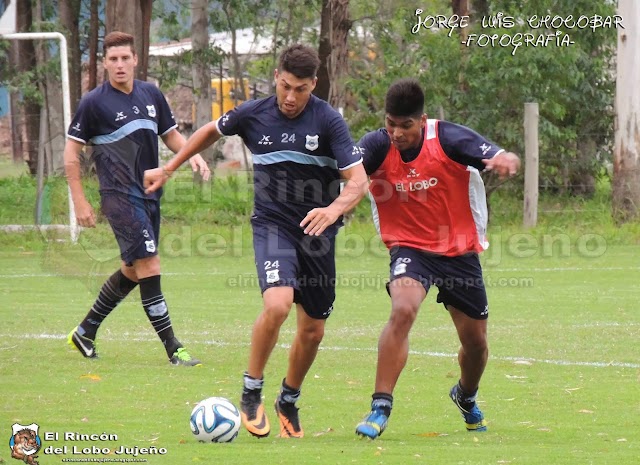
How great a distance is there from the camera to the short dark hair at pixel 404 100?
6.48 metres

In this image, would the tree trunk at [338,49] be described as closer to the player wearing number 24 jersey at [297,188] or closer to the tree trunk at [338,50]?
the tree trunk at [338,50]

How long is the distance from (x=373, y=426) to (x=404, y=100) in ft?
5.85

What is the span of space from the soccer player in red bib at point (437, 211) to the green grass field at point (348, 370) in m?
0.60

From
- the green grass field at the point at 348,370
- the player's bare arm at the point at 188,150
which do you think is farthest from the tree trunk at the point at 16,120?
the player's bare arm at the point at 188,150

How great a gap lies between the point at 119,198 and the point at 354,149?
2.84m

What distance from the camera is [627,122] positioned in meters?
20.2

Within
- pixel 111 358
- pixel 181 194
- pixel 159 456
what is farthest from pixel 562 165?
pixel 159 456

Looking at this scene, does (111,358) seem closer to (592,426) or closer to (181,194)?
(592,426)

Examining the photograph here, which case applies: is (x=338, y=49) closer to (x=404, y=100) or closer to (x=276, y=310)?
(x=404, y=100)

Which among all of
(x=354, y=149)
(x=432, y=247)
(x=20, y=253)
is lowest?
(x=20, y=253)

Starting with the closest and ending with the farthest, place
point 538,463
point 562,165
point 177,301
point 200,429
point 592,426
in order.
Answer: point 538,463, point 200,429, point 592,426, point 177,301, point 562,165

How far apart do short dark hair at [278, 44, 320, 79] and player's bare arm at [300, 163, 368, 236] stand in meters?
0.59

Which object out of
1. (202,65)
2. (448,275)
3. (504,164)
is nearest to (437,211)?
(448,275)

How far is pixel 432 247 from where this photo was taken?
22.1 feet
